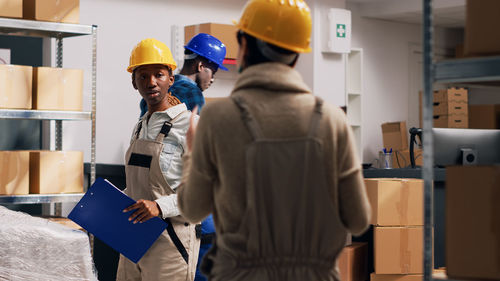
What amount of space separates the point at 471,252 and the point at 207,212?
62 centimetres

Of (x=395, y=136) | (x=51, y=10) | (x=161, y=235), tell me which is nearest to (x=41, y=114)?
(x=51, y=10)

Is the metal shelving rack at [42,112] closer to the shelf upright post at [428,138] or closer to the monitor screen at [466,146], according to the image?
the monitor screen at [466,146]

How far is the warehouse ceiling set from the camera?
7473mm

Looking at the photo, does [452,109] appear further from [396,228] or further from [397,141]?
[396,228]

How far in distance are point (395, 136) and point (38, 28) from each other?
16.3ft

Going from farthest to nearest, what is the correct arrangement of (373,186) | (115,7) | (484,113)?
(484,113), (115,7), (373,186)

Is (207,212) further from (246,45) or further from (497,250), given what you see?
(497,250)

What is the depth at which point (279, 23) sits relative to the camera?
1.55 m

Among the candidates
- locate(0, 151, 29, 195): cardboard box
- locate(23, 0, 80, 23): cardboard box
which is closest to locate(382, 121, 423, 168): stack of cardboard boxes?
locate(23, 0, 80, 23): cardboard box

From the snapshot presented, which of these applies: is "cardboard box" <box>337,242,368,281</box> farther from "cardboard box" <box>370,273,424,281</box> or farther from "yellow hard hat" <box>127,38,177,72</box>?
"yellow hard hat" <box>127,38,177,72</box>

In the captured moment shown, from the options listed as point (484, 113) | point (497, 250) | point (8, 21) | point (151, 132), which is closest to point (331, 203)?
point (497, 250)

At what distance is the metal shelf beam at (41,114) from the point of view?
11.5 ft

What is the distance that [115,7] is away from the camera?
5.72 m

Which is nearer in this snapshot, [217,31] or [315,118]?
[315,118]
